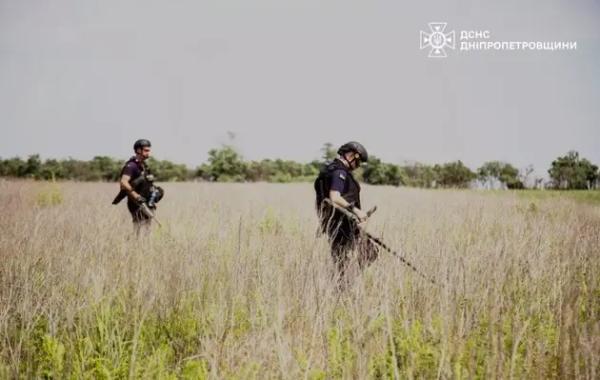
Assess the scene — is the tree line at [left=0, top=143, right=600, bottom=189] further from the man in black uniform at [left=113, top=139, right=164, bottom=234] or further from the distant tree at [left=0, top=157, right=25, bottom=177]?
the man in black uniform at [left=113, top=139, right=164, bottom=234]

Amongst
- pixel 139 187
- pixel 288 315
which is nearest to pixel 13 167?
pixel 139 187

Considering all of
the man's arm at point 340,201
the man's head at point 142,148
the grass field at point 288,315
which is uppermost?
the man's head at point 142,148

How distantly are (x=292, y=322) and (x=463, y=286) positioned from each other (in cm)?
132

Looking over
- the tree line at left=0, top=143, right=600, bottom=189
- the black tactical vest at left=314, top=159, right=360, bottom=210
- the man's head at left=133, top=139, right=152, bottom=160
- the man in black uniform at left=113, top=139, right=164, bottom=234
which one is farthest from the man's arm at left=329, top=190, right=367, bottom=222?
the tree line at left=0, top=143, right=600, bottom=189

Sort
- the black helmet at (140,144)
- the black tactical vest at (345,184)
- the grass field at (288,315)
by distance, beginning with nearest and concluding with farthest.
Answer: the grass field at (288,315) → the black tactical vest at (345,184) → the black helmet at (140,144)

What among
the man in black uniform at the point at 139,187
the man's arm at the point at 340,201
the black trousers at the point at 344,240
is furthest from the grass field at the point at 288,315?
the man in black uniform at the point at 139,187

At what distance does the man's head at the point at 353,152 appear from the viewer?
4.37 meters

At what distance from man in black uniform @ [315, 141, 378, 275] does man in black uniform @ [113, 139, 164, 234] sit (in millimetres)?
2991

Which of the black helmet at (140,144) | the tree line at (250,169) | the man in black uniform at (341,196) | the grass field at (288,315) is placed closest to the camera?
the grass field at (288,315)

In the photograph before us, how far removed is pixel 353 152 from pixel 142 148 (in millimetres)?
3692

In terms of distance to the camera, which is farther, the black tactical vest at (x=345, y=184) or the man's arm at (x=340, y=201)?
the black tactical vest at (x=345, y=184)

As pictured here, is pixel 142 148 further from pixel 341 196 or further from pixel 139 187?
pixel 341 196

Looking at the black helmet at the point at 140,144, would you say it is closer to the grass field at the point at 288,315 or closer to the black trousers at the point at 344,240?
the grass field at the point at 288,315

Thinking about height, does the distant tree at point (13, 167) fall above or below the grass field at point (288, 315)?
above
